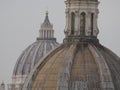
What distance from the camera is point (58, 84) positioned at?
10500cm

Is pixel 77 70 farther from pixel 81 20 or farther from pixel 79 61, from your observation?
pixel 81 20

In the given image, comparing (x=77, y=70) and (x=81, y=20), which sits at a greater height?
(x=81, y=20)

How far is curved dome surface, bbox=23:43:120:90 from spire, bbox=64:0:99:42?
2.79 feet

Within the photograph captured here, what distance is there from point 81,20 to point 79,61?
13.1 feet

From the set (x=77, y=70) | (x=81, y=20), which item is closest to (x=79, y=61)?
(x=77, y=70)

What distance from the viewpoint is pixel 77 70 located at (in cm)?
10512

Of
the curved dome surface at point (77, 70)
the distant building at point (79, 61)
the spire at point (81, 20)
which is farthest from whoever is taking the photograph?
the spire at point (81, 20)

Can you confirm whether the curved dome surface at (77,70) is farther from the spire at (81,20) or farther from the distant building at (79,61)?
the spire at (81,20)

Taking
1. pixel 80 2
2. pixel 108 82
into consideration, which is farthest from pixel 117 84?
pixel 80 2

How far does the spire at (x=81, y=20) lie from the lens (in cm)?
10762

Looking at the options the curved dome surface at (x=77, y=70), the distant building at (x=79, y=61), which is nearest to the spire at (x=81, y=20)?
the distant building at (x=79, y=61)

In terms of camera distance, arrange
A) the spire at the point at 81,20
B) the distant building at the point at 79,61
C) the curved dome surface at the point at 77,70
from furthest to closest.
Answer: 1. the spire at the point at 81,20
2. the distant building at the point at 79,61
3. the curved dome surface at the point at 77,70

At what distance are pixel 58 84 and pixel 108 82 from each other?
4113 mm

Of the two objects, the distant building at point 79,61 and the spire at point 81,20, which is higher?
the spire at point 81,20
